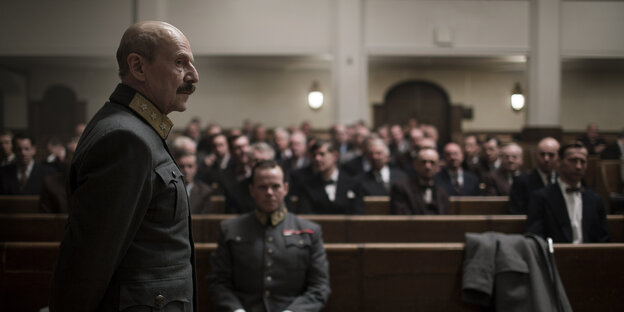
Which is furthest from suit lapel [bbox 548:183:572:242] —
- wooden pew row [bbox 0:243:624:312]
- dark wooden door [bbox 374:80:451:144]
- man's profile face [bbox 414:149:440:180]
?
dark wooden door [bbox 374:80:451:144]

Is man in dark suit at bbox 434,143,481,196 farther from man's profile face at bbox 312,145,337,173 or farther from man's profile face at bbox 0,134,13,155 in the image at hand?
man's profile face at bbox 0,134,13,155

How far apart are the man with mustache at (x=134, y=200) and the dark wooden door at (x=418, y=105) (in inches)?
452

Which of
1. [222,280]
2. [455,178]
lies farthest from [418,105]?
[222,280]

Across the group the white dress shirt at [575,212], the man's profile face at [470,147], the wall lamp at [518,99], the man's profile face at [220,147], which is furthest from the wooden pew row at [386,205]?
the wall lamp at [518,99]

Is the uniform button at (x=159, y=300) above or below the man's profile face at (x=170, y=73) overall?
below

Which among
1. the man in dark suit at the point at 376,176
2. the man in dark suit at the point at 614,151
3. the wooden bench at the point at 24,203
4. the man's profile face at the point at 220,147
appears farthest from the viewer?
the man in dark suit at the point at 614,151

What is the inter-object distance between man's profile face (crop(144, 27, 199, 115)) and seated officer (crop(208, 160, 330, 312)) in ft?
4.63

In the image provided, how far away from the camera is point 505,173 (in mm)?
5082

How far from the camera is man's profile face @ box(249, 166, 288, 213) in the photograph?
111 inches

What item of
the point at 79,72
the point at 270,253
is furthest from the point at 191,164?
the point at 79,72

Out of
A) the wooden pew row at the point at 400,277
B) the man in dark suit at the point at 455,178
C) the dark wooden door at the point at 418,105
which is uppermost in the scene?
the dark wooden door at the point at 418,105

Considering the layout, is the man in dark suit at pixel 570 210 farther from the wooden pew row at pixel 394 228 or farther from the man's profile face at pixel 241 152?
the man's profile face at pixel 241 152

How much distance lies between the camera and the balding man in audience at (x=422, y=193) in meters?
4.23

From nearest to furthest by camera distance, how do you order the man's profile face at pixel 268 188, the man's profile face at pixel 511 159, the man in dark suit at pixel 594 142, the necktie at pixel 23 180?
the man's profile face at pixel 268 188 < the necktie at pixel 23 180 < the man's profile face at pixel 511 159 < the man in dark suit at pixel 594 142
